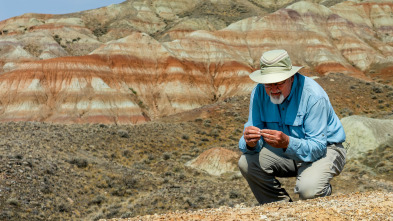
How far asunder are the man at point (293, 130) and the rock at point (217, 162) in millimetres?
14531

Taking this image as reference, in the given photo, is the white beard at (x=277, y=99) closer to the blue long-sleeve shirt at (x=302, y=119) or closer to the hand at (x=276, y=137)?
the blue long-sleeve shirt at (x=302, y=119)

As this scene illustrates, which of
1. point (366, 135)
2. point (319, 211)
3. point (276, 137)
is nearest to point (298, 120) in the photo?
point (276, 137)

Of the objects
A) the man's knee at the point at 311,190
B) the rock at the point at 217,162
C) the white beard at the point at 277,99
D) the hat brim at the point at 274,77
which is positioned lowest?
the rock at the point at 217,162

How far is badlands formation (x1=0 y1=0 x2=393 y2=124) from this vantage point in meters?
48.8

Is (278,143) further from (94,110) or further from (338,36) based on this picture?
(338,36)

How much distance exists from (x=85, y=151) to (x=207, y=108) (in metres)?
14.1

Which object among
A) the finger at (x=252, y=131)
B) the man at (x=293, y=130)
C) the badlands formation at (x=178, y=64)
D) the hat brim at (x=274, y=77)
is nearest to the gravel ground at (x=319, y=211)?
the man at (x=293, y=130)

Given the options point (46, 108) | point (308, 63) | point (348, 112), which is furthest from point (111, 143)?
point (308, 63)

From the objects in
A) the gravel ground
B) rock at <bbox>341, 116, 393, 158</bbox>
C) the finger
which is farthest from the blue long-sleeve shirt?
rock at <bbox>341, 116, 393, 158</bbox>

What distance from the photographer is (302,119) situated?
16.7ft

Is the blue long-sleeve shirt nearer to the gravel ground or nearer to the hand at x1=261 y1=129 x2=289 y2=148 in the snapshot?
the hand at x1=261 y1=129 x2=289 y2=148

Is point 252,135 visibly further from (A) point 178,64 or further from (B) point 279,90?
(A) point 178,64

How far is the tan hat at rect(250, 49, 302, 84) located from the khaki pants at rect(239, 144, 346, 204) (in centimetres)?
108

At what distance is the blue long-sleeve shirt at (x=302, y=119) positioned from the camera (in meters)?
4.96
